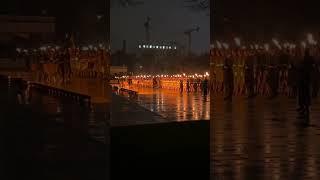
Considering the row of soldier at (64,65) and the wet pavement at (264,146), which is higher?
the row of soldier at (64,65)

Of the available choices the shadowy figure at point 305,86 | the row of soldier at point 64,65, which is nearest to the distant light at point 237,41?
the row of soldier at point 64,65

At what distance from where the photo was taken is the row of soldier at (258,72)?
3247cm

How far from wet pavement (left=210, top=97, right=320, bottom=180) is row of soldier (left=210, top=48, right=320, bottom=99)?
9769 mm

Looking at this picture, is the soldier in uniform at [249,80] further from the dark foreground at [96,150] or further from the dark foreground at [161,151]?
the dark foreground at [161,151]

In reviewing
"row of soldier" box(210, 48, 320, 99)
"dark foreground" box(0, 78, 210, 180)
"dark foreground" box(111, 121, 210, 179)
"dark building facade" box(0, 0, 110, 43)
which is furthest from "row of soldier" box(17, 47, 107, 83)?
"dark foreground" box(111, 121, 210, 179)

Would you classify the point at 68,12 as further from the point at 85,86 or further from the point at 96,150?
the point at 96,150

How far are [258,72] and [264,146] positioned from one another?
24.7m

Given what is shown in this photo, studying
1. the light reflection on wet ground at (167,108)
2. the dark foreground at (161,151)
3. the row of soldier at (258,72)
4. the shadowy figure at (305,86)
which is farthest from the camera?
the row of soldier at (258,72)

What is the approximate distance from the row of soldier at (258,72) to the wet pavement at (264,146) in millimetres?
9769

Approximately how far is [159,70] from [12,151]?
6.09 meters

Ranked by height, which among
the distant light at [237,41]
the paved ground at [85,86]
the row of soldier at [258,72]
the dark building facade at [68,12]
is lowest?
the paved ground at [85,86]

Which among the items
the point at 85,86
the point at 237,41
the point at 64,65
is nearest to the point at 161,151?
the point at 85,86

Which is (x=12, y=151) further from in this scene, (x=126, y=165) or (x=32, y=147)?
(x=126, y=165)

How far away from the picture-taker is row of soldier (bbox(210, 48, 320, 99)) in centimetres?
3247
